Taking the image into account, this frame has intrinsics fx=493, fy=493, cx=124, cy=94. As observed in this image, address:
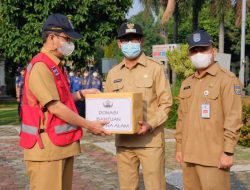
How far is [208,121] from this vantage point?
4.14 metres

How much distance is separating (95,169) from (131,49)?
163 inches

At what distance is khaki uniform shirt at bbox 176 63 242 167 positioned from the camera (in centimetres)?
402

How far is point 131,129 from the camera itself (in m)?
4.25

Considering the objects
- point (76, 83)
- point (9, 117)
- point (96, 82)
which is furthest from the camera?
point (9, 117)

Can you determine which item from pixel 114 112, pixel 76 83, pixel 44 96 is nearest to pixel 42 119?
pixel 44 96

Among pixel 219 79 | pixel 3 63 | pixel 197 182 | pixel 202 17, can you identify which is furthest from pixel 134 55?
pixel 202 17

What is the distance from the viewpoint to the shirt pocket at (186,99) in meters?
4.39

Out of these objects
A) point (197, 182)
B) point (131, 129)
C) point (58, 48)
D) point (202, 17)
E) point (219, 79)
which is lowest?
point (197, 182)

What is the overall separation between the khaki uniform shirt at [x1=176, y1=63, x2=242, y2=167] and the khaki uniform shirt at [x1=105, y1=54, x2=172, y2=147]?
0.27 m

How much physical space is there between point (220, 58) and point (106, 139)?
406cm

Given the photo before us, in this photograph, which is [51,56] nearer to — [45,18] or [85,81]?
[85,81]

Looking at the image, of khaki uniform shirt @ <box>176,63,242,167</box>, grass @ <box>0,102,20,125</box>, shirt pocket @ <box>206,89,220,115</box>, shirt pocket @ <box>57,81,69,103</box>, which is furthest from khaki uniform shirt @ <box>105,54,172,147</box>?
grass @ <box>0,102,20,125</box>

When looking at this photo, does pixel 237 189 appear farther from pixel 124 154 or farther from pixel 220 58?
pixel 220 58

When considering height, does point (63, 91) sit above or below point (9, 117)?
above
